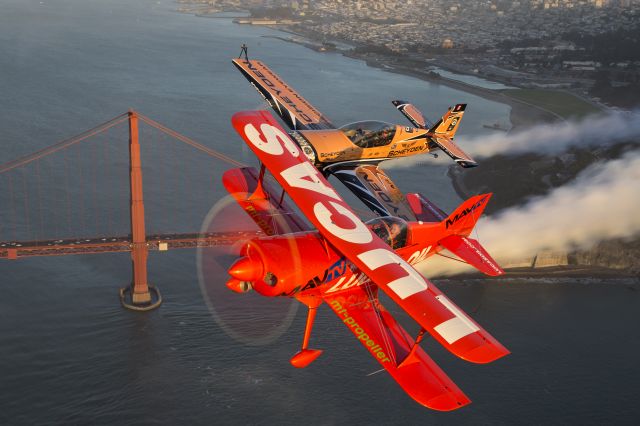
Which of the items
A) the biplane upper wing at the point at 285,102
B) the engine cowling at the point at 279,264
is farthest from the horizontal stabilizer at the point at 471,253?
the biplane upper wing at the point at 285,102

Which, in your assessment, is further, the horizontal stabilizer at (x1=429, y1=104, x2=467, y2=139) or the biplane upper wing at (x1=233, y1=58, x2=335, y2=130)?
the horizontal stabilizer at (x1=429, y1=104, x2=467, y2=139)

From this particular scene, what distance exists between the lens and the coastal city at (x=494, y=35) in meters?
114

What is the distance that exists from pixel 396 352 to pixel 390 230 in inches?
149

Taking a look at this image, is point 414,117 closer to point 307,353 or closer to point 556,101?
point 307,353

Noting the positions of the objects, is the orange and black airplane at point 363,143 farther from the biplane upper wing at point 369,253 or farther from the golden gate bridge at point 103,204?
the biplane upper wing at point 369,253

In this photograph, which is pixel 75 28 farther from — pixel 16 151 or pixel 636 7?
pixel 636 7

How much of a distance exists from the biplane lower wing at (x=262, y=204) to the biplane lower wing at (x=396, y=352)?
2533 mm

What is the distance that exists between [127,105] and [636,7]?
148022mm

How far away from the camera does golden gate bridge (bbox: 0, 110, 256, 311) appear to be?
4338 cm

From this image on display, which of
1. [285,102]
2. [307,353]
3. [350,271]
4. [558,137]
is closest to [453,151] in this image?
[285,102]

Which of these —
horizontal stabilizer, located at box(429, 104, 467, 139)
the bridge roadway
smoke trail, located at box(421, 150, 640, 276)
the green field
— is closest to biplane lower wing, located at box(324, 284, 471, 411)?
horizontal stabilizer, located at box(429, 104, 467, 139)

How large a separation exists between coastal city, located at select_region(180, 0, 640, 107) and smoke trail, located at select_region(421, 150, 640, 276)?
34793 mm

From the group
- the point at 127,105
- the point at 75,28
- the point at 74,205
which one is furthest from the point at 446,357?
the point at 75,28

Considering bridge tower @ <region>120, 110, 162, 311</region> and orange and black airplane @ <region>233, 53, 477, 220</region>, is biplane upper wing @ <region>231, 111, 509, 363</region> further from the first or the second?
bridge tower @ <region>120, 110, 162, 311</region>
